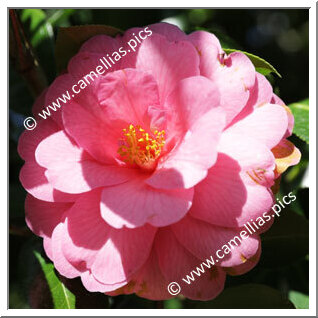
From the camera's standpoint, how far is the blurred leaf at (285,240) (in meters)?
1.05

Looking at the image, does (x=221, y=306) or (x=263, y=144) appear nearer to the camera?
(x=263, y=144)

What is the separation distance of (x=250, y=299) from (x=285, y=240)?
7.3 inches

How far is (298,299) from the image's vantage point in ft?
3.86

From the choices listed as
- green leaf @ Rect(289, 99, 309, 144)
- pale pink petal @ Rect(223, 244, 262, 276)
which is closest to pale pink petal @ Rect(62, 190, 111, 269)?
pale pink petal @ Rect(223, 244, 262, 276)

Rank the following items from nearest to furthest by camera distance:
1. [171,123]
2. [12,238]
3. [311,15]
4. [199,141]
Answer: [199,141] < [171,123] < [311,15] < [12,238]

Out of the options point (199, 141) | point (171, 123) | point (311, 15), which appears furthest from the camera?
point (311, 15)

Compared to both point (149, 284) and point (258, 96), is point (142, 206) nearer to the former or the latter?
point (149, 284)

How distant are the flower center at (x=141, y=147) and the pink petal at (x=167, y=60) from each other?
4.3 inches

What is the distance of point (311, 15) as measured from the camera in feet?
3.11

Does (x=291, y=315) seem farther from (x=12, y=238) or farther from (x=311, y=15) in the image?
(x=12, y=238)

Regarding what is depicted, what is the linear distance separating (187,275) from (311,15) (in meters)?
0.61

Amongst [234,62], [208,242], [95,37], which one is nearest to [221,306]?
[208,242]

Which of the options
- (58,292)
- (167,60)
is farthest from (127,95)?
(58,292)

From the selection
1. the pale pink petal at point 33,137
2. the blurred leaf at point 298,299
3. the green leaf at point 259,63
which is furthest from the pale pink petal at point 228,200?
the blurred leaf at point 298,299
